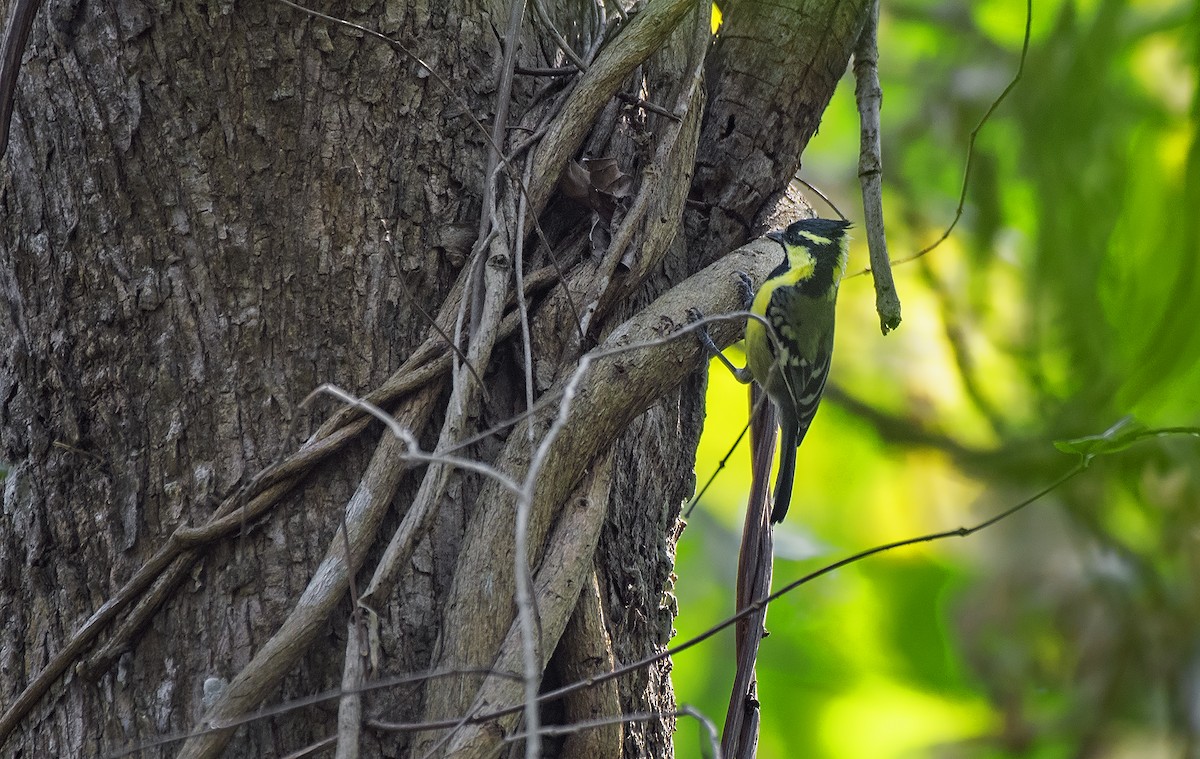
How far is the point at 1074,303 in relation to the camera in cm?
188

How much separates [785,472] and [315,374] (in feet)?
3.90

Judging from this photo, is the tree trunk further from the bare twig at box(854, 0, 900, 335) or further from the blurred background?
the blurred background

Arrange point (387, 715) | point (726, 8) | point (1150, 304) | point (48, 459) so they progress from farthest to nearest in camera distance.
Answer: point (1150, 304) → point (726, 8) → point (48, 459) → point (387, 715)

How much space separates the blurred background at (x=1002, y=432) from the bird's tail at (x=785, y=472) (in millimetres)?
416

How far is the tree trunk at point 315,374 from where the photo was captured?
3.20 feet

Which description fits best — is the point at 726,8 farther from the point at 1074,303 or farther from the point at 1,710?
the point at 1,710

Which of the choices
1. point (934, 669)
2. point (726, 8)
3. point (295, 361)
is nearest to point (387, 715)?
point (295, 361)

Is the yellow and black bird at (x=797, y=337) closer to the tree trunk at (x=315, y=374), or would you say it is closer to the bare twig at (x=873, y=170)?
the bare twig at (x=873, y=170)

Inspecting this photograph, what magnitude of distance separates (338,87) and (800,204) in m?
0.93

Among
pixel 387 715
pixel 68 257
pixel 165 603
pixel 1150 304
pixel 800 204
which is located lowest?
pixel 387 715

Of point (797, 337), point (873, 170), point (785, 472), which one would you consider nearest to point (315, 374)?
point (873, 170)

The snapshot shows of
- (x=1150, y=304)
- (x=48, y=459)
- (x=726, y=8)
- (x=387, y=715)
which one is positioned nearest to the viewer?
(x=387, y=715)

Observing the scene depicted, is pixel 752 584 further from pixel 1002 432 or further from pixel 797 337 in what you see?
pixel 1002 432

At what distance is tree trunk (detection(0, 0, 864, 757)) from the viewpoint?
976 mm
